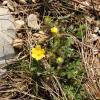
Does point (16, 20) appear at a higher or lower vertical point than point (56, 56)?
higher

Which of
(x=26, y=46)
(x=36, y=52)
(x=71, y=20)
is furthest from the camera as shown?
(x=71, y=20)

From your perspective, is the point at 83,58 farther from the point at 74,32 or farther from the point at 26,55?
the point at 26,55

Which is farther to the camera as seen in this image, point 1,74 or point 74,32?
point 74,32

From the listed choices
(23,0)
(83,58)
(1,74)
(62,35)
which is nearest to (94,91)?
(83,58)

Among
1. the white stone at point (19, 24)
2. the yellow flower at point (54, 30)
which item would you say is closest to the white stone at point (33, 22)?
the white stone at point (19, 24)

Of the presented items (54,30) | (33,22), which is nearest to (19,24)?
(33,22)

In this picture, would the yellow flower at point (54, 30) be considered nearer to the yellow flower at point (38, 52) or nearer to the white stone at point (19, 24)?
the yellow flower at point (38, 52)
